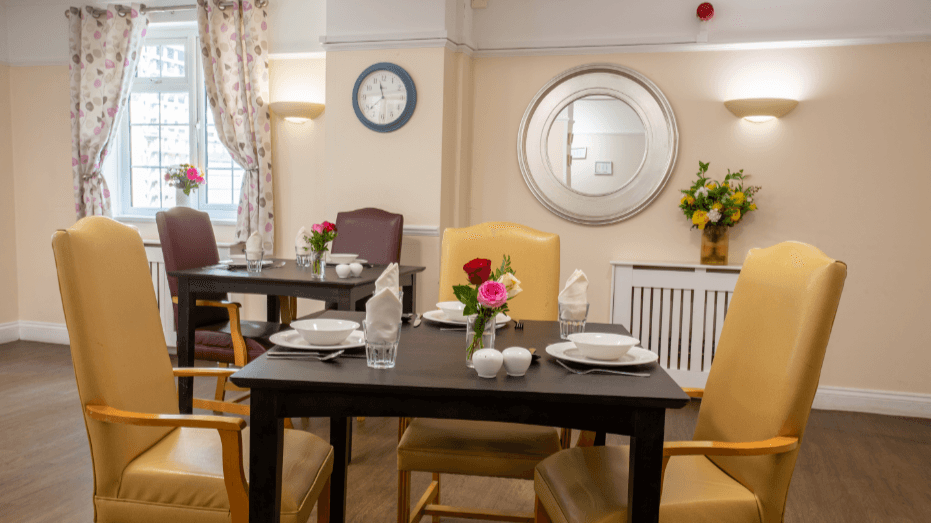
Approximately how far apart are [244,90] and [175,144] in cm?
92

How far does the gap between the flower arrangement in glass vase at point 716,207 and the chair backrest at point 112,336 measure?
2904 mm

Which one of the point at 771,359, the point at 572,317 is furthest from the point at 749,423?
the point at 572,317

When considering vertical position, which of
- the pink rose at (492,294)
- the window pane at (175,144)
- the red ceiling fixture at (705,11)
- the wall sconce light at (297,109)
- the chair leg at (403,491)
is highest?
the red ceiling fixture at (705,11)

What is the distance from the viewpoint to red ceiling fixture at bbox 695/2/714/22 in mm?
3756

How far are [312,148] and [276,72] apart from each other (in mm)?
566

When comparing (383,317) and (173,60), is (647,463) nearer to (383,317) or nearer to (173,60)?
(383,317)

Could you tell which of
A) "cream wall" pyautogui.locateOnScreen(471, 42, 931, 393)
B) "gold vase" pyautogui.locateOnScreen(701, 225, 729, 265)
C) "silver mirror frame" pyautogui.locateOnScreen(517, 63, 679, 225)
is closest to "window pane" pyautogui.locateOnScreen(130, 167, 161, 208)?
"silver mirror frame" pyautogui.locateOnScreen(517, 63, 679, 225)

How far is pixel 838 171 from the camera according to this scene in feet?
12.3

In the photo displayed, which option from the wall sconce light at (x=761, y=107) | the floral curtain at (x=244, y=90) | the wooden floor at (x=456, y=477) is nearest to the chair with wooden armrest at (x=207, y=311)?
the wooden floor at (x=456, y=477)

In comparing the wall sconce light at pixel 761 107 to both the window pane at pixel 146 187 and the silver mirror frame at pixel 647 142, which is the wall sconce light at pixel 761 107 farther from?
the window pane at pixel 146 187

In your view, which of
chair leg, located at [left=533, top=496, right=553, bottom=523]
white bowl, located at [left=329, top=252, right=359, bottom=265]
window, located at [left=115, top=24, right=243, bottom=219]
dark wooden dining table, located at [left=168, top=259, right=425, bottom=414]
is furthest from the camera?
window, located at [left=115, top=24, right=243, bottom=219]

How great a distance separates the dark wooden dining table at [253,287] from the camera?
2889mm

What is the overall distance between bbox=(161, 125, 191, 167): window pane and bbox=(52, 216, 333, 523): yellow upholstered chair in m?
3.52

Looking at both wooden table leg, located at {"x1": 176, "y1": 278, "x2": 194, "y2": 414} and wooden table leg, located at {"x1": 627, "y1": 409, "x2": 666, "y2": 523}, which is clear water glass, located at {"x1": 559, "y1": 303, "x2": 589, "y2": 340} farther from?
wooden table leg, located at {"x1": 176, "y1": 278, "x2": 194, "y2": 414}
